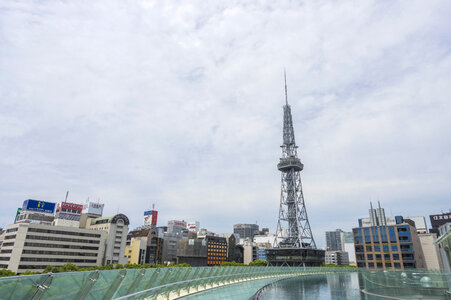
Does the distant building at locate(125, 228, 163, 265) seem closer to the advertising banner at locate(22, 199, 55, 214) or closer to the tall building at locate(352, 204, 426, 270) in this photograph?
the advertising banner at locate(22, 199, 55, 214)

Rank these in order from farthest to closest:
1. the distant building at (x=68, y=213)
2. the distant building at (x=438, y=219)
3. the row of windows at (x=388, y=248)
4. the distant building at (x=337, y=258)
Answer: the distant building at (x=337, y=258) < the distant building at (x=438, y=219) < the distant building at (x=68, y=213) < the row of windows at (x=388, y=248)

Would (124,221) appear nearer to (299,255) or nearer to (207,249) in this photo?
(207,249)

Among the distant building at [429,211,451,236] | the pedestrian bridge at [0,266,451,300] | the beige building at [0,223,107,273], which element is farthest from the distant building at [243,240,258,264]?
the pedestrian bridge at [0,266,451,300]

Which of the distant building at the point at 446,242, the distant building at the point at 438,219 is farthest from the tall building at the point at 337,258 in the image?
the distant building at the point at 446,242

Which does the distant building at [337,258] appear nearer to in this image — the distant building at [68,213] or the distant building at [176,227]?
the distant building at [176,227]

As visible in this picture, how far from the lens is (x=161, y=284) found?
1080cm

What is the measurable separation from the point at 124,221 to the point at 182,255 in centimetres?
3258

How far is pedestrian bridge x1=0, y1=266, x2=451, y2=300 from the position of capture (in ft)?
17.1

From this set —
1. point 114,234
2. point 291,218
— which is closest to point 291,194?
point 291,218

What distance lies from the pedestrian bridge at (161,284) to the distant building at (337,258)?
171 m

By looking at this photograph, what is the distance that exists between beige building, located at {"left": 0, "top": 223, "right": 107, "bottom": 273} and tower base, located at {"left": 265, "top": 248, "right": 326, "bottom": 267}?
193 ft

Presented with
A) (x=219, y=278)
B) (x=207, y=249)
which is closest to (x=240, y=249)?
(x=207, y=249)

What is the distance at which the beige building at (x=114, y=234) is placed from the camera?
10719 centimetres

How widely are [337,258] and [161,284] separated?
7412 inches
